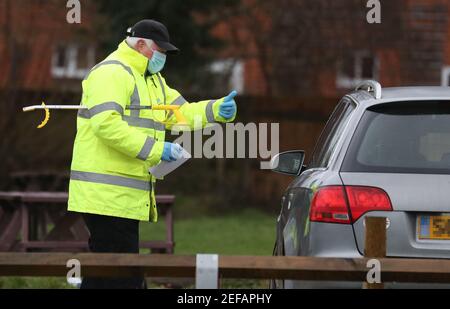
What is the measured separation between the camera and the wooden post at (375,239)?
5.59 metres

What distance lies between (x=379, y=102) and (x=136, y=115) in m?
1.54

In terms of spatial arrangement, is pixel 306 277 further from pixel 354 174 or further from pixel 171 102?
pixel 171 102

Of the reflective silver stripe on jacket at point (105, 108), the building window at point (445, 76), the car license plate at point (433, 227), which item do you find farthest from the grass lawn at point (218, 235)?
the building window at point (445, 76)

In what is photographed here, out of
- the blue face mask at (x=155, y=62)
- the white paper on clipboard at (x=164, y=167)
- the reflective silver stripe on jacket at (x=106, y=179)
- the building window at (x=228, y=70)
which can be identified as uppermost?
the building window at (x=228, y=70)

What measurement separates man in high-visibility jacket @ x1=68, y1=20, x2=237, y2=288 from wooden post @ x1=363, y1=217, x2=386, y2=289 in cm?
165

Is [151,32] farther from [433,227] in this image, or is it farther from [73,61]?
[73,61]

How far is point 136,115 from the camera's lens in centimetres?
702

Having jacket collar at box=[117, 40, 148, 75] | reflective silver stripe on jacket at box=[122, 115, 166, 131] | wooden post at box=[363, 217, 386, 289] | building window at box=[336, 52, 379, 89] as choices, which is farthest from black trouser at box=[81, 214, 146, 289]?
building window at box=[336, 52, 379, 89]

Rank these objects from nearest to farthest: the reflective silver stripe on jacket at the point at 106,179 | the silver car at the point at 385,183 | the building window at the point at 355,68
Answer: the silver car at the point at 385,183
the reflective silver stripe on jacket at the point at 106,179
the building window at the point at 355,68

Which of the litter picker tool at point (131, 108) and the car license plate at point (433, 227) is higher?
the litter picker tool at point (131, 108)

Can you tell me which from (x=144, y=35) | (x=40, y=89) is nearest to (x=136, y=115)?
(x=144, y=35)

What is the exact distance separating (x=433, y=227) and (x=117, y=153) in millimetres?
2004

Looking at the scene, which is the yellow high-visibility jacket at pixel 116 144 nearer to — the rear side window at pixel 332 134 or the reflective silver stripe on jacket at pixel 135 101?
the reflective silver stripe on jacket at pixel 135 101

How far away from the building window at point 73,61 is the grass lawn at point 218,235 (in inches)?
195
